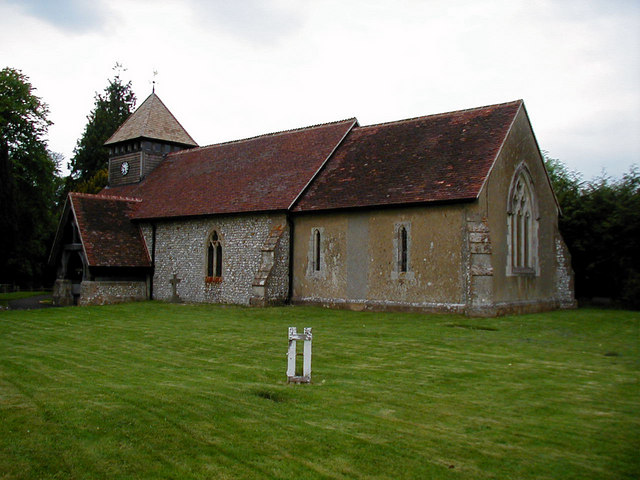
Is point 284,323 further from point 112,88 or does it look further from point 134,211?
point 112,88

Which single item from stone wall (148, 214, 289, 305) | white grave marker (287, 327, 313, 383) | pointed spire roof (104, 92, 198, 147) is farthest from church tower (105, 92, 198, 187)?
white grave marker (287, 327, 313, 383)

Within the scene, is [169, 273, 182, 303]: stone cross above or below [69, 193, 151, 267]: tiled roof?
below

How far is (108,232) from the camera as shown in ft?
99.7

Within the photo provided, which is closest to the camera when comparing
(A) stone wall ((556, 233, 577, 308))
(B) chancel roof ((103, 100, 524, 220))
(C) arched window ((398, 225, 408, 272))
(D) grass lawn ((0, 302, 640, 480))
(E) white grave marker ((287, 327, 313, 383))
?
(D) grass lawn ((0, 302, 640, 480))

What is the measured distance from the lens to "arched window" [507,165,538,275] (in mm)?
23109

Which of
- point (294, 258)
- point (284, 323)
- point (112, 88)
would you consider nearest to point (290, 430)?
point (284, 323)

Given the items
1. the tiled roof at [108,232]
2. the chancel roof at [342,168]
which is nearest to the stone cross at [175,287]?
the tiled roof at [108,232]

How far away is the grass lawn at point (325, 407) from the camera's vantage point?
6406 millimetres

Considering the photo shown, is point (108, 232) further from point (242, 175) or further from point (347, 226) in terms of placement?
point (347, 226)

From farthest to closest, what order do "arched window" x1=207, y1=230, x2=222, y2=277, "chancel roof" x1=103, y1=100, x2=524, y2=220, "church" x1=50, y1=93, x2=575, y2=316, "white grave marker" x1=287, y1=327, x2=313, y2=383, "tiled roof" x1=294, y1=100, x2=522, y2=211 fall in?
"arched window" x1=207, y1=230, x2=222, y2=277, "chancel roof" x1=103, y1=100, x2=524, y2=220, "tiled roof" x1=294, y1=100, x2=522, y2=211, "church" x1=50, y1=93, x2=575, y2=316, "white grave marker" x1=287, y1=327, x2=313, y2=383

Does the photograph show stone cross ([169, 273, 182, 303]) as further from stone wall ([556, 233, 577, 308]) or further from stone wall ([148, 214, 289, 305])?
stone wall ([556, 233, 577, 308])

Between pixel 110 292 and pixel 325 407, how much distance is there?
22909mm

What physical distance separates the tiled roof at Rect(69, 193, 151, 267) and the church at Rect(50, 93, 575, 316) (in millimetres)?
74

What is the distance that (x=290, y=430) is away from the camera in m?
7.48
